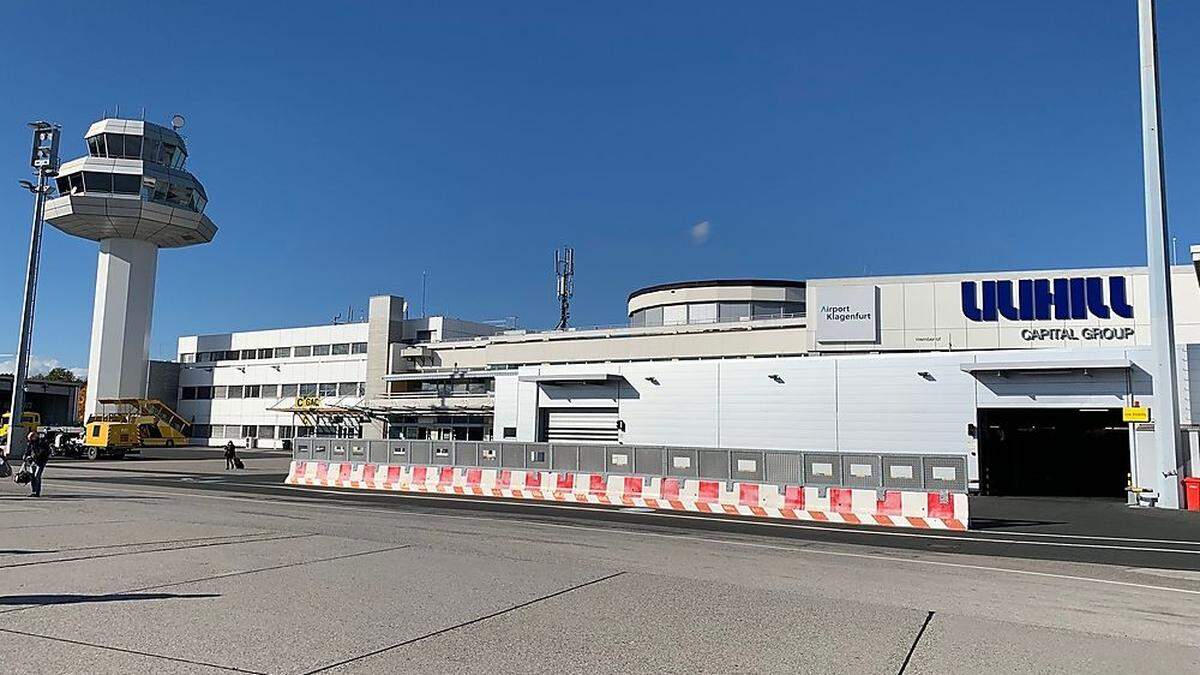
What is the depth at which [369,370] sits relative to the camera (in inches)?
2741

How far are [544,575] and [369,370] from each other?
61.6m

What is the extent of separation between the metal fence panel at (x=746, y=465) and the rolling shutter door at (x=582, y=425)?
16871 millimetres

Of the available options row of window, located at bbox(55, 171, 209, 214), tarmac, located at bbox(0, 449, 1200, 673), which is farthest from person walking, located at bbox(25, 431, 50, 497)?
row of window, located at bbox(55, 171, 209, 214)

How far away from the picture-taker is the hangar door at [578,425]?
1561 inches

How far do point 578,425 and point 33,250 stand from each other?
24488 millimetres

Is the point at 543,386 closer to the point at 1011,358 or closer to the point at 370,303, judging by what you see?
the point at 1011,358

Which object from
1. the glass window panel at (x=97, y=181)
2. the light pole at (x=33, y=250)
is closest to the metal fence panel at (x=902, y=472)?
the light pole at (x=33, y=250)

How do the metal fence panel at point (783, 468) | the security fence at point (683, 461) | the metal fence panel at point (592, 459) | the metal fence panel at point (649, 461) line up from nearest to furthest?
the security fence at point (683, 461), the metal fence panel at point (783, 468), the metal fence panel at point (649, 461), the metal fence panel at point (592, 459)

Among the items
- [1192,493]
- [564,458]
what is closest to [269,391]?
[564,458]

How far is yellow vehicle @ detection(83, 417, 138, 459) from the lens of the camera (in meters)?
52.0

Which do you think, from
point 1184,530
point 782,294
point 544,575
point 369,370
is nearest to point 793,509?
point 1184,530

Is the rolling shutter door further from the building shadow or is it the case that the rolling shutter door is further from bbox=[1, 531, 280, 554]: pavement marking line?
the building shadow

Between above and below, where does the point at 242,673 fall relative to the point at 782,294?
below

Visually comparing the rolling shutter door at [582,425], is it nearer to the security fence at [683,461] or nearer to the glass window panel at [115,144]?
the security fence at [683,461]
